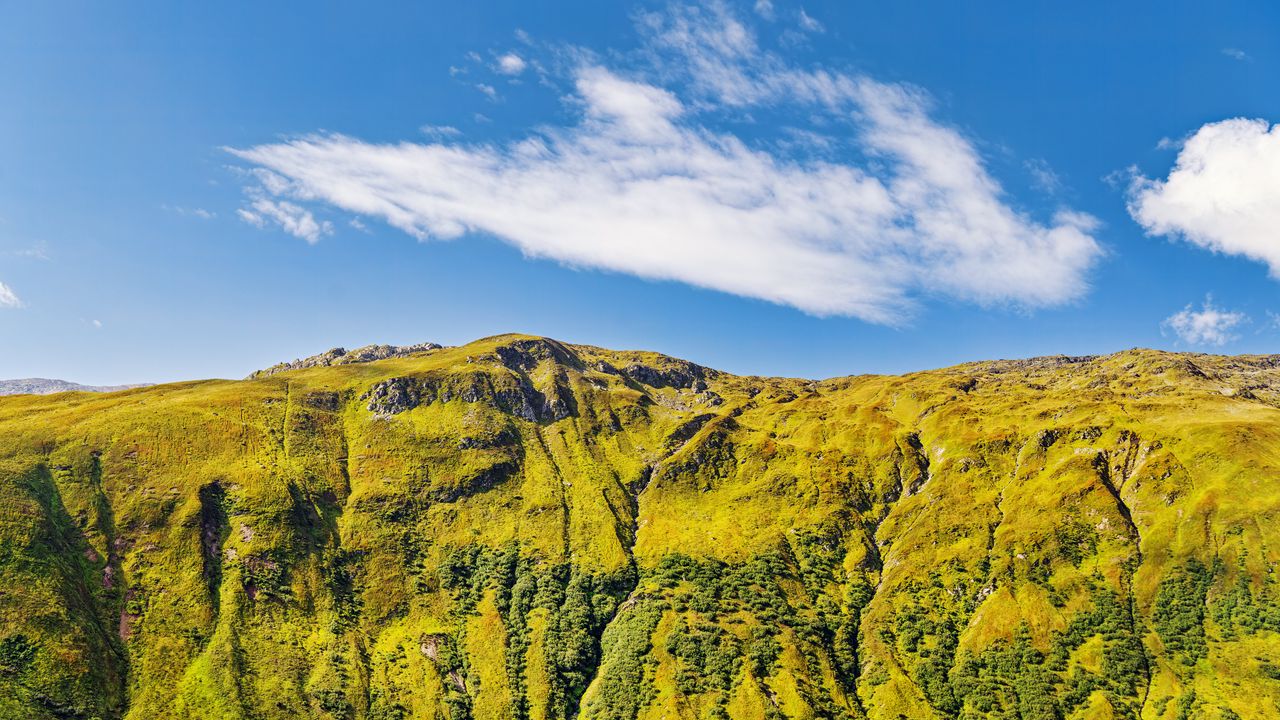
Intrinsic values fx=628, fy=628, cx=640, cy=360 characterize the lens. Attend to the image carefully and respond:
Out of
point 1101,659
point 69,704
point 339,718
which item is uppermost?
point 1101,659

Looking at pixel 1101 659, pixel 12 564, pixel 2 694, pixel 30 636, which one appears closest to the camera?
pixel 2 694

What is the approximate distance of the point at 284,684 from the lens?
640 ft

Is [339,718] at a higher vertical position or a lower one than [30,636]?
lower

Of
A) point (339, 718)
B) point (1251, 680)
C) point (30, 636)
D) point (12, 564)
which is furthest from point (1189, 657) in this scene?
point (12, 564)

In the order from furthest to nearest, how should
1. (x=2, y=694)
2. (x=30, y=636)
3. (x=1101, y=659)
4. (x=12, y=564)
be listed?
(x=1101, y=659) → (x=12, y=564) → (x=30, y=636) → (x=2, y=694)

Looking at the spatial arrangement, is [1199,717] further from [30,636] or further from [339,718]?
[30,636]

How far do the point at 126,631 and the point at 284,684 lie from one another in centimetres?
5082

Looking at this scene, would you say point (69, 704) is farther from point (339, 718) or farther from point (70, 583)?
point (339, 718)

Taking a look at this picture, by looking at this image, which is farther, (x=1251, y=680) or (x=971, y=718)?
(x=971, y=718)

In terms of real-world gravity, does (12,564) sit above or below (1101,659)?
above

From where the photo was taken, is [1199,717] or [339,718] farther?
[339,718]

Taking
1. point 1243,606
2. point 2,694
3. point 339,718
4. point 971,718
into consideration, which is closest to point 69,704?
point 2,694

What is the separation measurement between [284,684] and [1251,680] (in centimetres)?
28141

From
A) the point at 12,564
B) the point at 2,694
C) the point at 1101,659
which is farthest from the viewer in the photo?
the point at 1101,659
